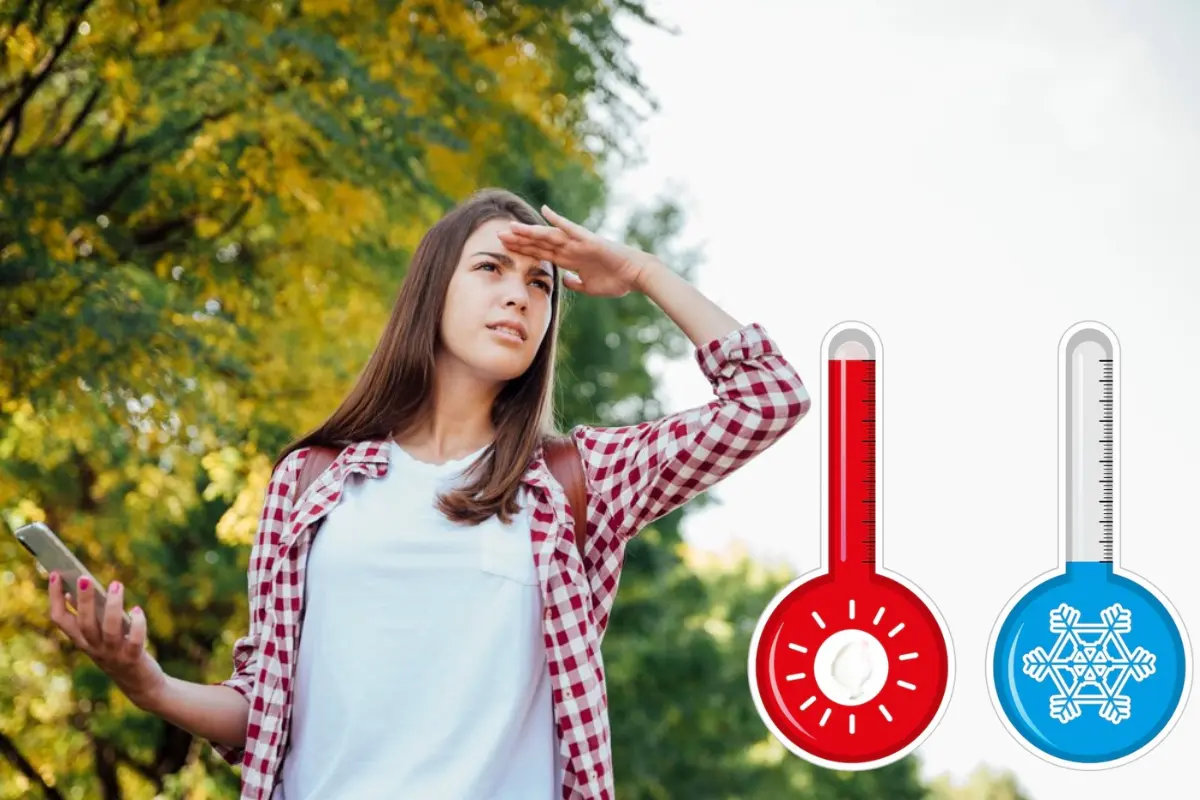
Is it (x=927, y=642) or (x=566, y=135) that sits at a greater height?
(x=566, y=135)

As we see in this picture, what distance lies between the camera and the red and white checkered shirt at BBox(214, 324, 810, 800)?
6.40 ft

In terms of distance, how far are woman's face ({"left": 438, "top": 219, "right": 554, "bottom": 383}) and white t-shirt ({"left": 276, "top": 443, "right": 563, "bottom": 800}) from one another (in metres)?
0.25

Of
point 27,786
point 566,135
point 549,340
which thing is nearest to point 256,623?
point 549,340

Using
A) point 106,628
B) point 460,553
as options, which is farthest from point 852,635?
point 106,628

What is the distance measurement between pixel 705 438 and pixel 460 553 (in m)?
0.36

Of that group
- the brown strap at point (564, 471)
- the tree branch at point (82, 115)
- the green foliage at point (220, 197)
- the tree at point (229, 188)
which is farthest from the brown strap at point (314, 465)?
the tree branch at point (82, 115)

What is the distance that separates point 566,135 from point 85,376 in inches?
108

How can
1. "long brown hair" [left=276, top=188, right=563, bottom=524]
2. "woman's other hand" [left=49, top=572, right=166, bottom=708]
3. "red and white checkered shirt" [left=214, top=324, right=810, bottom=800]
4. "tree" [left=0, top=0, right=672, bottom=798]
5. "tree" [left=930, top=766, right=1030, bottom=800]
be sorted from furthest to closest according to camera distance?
1. "tree" [left=930, top=766, right=1030, bottom=800]
2. "tree" [left=0, top=0, right=672, bottom=798]
3. "long brown hair" [left=276, top=188, right=563, bottom=524]
4. "red and white checkered shirt" [left=214, top=324, right=810, bottom=800]
5. "woman's other hand" [left=49, top=572, right=166, bottom=708]

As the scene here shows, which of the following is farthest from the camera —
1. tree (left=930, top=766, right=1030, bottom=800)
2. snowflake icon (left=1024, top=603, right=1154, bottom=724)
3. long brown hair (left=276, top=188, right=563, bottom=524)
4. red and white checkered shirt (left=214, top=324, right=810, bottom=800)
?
tree (left=930, top=766, right=1030, bottom=800)

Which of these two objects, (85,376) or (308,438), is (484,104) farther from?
(308,438)

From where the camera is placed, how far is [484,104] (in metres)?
6.25

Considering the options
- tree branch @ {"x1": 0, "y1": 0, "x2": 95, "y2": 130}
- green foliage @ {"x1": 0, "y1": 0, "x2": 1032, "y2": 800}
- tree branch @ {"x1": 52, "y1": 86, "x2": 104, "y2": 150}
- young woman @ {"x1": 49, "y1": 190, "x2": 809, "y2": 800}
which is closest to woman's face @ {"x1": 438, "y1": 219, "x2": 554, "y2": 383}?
young woman @ {"x1": 49, "y1": 190, "x2": 809, "y2": 800}

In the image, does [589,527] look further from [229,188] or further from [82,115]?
[82,115]

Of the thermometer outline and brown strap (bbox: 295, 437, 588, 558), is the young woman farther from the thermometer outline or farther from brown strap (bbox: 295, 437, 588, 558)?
the thermometer outline
